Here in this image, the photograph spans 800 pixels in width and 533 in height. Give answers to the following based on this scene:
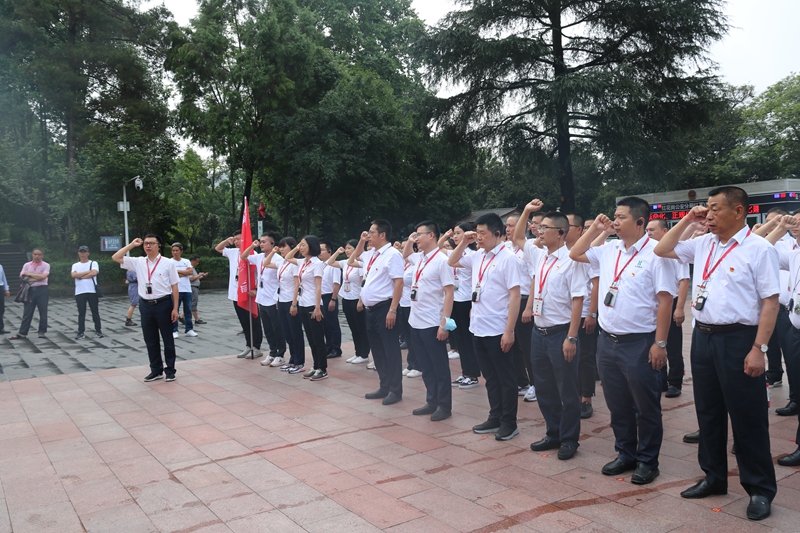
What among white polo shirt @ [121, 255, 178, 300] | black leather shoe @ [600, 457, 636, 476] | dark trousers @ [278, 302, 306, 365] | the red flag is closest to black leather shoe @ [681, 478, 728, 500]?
black leather shoe @ [600, 457, 636, 476]

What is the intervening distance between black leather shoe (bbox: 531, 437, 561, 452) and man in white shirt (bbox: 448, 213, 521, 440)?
36cm

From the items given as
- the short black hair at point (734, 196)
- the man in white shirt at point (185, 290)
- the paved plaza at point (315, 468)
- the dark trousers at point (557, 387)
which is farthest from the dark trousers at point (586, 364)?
the man in white shirt at point (185, 290)

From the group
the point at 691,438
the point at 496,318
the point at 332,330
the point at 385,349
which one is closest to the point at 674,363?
the point at 691,438

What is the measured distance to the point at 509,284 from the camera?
5.45 metres

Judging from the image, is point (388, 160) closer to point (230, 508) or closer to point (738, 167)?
point (738, 167)

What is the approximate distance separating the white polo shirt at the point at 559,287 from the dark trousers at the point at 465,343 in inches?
100

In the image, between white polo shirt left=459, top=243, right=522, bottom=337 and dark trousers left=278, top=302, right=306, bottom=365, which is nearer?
white polo shirt left=459, top=243, right=522, bottom=337

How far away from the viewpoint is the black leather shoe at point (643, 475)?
13.9ft

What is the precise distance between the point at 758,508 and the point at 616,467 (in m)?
0.97

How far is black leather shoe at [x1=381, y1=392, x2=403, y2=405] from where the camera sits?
677cm

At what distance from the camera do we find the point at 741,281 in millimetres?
3699

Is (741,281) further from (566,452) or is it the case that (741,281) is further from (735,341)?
(566,452)

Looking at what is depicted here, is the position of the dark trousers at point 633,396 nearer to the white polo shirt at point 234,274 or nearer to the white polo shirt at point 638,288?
the white polo shirt at point 638,288

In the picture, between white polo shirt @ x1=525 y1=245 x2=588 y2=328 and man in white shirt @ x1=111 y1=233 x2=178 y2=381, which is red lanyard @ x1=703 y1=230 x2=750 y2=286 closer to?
white polo shirt @ x1=525 y1=245 x2=588 y2=328
